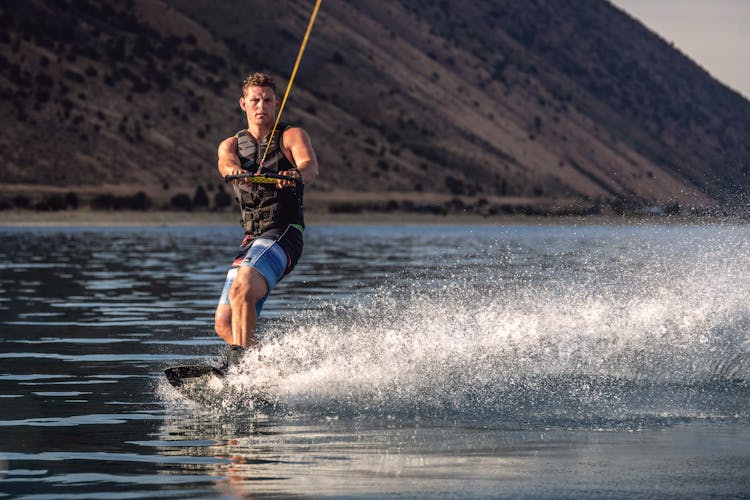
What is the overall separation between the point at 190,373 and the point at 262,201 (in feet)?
3.95

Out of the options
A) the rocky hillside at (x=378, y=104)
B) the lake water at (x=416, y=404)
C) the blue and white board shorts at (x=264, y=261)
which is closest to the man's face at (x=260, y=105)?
the blue and white board shorts at (x=264, y=261)

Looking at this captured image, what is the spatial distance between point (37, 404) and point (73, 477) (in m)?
2.75

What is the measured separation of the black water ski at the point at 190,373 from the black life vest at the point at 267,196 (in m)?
1.01

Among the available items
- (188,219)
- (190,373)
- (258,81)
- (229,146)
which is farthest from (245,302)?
(188,219)

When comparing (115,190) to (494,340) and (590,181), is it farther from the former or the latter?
(494,340)

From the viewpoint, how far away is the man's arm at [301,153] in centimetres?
910

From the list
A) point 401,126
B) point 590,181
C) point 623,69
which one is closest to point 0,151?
point 401,126

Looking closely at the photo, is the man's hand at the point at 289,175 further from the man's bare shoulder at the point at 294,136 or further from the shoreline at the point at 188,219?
the shoreline at the point at 188,219

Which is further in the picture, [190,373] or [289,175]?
[289,175]

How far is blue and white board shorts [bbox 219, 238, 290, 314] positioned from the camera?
906 cm

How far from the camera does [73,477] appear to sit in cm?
667

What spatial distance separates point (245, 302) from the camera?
8953 millimetres

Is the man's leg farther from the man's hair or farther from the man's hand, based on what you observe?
the man's hair

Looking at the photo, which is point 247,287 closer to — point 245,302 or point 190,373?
point 245,302
